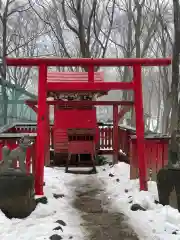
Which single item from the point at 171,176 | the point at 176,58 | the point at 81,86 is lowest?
the point at 171,176

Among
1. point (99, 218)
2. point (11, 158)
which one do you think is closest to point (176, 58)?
point (99, 218)

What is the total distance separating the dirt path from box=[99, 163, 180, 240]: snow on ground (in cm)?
17

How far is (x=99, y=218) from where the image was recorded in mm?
6156

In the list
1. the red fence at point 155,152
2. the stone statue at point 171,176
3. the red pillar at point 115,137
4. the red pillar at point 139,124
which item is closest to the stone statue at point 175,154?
the stone statue at point 171,176

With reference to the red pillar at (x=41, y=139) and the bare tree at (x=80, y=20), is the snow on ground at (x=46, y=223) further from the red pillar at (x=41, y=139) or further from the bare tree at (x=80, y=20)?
the bare tree at (x=80, y=20)

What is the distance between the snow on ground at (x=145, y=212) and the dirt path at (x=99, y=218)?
0.17 metres

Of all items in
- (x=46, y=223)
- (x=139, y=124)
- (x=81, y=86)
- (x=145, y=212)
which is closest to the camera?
(x=46, y=223)

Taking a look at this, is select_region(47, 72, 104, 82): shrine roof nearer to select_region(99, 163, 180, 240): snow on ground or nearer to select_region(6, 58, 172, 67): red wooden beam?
select_region(6, 58, 172, 67): red wooden beam

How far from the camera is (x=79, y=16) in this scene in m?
15.1

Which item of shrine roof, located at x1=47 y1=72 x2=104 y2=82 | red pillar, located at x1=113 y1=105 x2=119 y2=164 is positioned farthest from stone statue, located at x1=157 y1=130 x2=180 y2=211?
red pillar, located at x1=113 y1=105 x2=119 y2=164

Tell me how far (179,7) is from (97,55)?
11880mm

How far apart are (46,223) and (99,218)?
1.13 m

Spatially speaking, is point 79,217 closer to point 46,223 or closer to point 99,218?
point 99,218

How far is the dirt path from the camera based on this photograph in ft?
17.5
